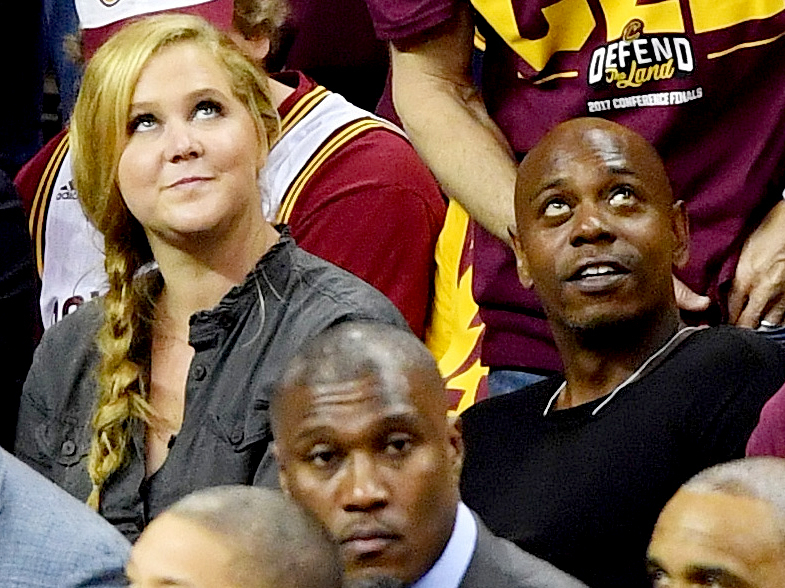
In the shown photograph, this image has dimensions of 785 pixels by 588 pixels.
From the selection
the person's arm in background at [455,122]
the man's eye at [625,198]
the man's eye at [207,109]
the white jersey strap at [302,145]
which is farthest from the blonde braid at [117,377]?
the man's eye at [625,198]

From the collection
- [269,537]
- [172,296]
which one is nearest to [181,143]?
[172,296]

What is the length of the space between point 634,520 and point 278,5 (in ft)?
4.46

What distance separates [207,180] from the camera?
2.80 m

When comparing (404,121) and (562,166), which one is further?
(404,121)

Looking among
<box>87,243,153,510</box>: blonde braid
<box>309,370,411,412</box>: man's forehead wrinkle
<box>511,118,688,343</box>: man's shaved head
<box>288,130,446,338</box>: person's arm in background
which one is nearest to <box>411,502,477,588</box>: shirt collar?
<box>309,370,411,412</box>: man's forehead wrinkle

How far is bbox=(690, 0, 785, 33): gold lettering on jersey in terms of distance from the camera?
8.78 feet

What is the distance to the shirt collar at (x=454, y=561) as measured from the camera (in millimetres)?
2145

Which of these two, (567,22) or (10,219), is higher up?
(567,22)

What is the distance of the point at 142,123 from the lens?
2.87 m

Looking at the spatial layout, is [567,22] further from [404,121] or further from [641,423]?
[641,423]

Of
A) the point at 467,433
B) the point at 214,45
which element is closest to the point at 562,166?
the point at 467,433

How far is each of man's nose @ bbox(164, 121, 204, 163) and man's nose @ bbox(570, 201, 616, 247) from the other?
560mm

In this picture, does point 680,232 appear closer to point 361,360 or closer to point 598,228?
point 598,228

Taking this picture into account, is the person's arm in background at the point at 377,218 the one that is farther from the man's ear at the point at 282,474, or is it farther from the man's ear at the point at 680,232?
the man's ear at the point at 282,474
